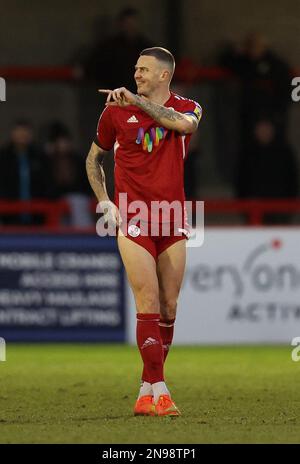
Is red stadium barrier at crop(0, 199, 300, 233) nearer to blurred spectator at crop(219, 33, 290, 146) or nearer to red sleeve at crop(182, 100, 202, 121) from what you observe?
blurred spectator at crop(219, 33, 290, 146)

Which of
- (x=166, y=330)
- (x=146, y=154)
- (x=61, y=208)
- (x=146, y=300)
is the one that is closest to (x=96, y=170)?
(x=146, y=154)

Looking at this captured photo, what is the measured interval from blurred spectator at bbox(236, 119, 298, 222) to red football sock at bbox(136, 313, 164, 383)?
683cm

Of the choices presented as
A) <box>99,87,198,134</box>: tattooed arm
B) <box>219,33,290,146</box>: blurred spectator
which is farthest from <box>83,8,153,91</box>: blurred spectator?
<box>99,87,198,134</box>: tattooed arm

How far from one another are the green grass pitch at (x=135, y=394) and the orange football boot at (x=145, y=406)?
0.33 feet

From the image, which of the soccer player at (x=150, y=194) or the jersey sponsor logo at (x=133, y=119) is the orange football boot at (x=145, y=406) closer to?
the soccer player at (x=150, y=194)

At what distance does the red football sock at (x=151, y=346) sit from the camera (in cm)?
867

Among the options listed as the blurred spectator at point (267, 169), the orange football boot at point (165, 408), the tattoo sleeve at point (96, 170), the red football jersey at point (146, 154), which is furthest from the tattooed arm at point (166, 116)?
the blurred spectator at point (267, 169)

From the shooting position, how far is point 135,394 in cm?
1012

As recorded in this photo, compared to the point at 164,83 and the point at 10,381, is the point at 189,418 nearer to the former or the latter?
the point at 164,83

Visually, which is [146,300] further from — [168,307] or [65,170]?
[65,170]

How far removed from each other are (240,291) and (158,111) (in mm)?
5643
